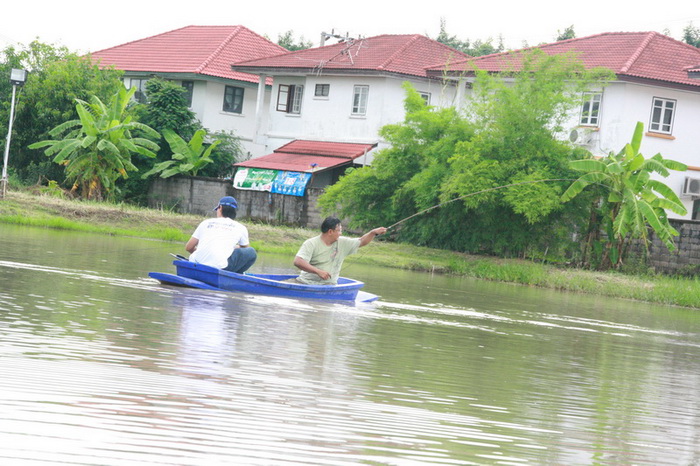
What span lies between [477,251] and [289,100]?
52.5 ft

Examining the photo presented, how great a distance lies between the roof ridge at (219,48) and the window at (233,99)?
170 centimetres

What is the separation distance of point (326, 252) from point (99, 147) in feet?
66.6

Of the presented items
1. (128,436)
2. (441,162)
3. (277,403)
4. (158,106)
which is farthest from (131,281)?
Result: (158,106)

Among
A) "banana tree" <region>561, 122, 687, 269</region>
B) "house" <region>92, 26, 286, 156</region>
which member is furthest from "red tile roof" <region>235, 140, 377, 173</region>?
"banana tree" <region>561, 122, 687, 269</region>

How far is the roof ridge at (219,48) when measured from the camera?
45.4 meters

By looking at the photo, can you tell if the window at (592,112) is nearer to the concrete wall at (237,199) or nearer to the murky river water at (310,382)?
the concrete wall at (237,199)

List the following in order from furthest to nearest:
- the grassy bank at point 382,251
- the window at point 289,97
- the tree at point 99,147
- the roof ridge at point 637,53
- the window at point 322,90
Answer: the window at point 289,97
the window at point 322,90
the roof ridge at point 637,53
the tree at point 99,147
the grassy bank at point 382,251

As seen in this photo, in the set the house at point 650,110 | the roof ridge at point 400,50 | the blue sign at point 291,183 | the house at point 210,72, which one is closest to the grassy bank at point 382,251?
the blue sign at point 291,183

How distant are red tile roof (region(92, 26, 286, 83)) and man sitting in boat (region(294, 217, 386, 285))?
30997mm

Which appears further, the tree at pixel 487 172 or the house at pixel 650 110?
the house at pixel 650 110

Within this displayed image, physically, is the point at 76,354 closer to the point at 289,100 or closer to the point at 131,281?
the point at 131,281

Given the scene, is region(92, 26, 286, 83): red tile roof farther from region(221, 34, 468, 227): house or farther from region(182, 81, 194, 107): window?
region(221, 34, 468, 227): house

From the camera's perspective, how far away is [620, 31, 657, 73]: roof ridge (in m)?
34.9

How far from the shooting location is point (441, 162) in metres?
30.8
